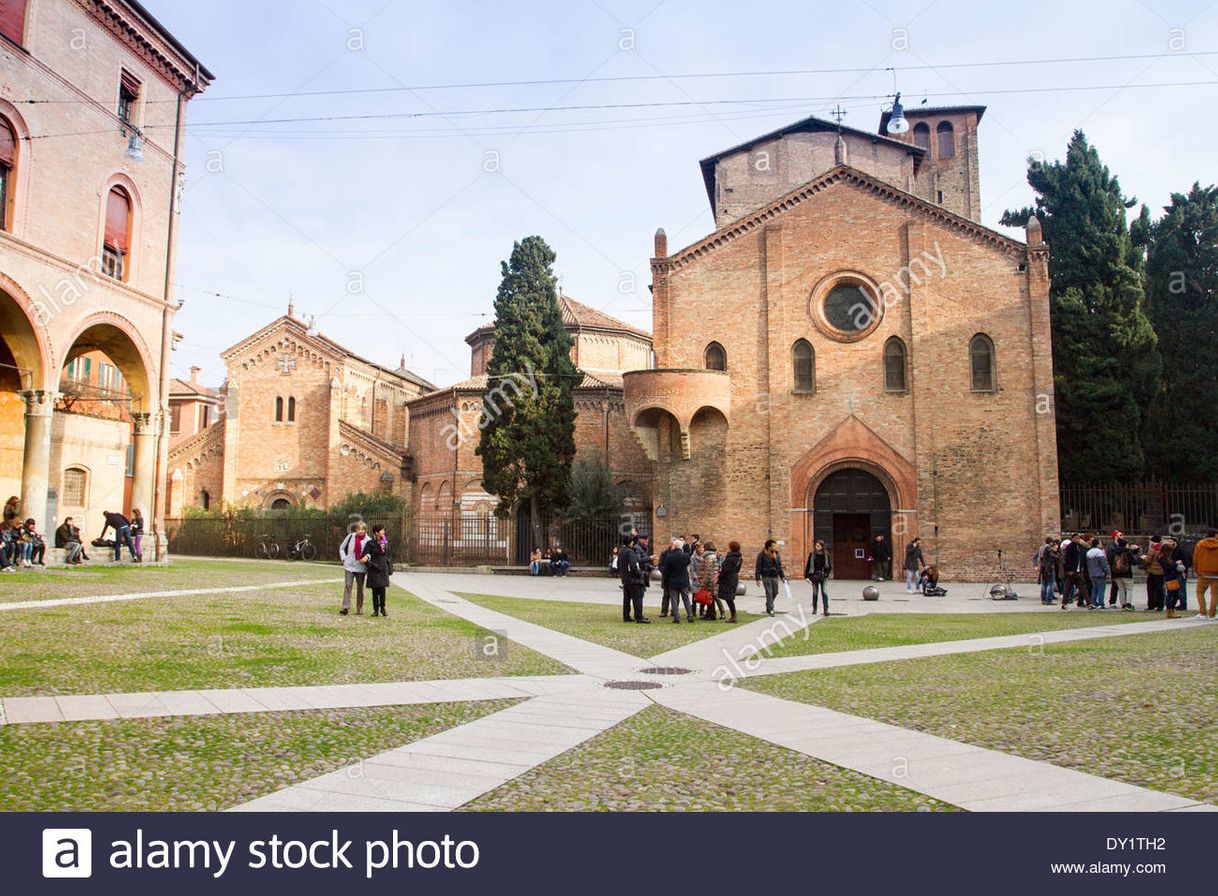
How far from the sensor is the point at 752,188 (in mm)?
36469

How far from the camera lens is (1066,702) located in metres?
7.88

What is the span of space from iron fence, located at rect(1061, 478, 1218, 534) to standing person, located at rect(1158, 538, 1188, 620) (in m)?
10.9

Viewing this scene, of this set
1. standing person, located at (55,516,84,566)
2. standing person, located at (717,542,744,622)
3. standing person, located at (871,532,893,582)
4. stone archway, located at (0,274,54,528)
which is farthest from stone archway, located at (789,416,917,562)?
stone archway, located at (0,274,54,528)

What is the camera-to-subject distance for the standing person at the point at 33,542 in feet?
63.6

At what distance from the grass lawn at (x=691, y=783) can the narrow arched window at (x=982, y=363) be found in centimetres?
2487

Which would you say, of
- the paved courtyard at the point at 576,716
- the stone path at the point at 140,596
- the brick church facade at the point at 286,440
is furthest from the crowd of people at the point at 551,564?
the paved courtyard at the point at 576,716

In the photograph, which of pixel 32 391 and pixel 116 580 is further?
pixel 32 391

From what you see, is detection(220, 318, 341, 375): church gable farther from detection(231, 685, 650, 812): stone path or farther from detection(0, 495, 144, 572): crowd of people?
detection(231, 685, 650, 812): stone path

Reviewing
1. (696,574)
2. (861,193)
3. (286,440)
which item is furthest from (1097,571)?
(286,440)

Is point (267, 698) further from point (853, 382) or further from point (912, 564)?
point (853, 382)

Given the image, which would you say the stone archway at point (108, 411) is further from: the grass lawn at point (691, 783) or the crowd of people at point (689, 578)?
the grass lawn at point (691, 783)

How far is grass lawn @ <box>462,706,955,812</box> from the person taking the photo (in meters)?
4.84

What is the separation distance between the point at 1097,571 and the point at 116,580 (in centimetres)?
2087
